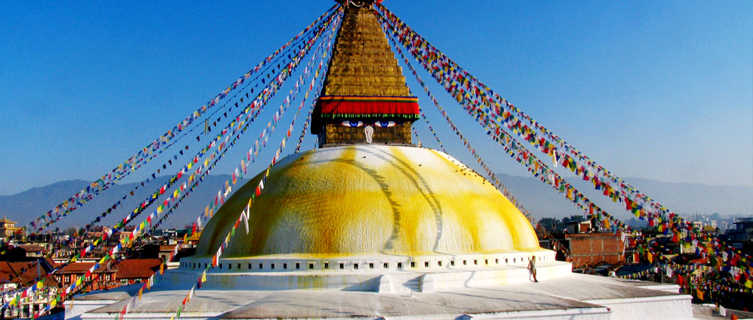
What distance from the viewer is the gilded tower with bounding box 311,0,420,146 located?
16406 millimetres

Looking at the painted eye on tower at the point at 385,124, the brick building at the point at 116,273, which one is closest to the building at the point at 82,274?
the brick building at the point at 116,273

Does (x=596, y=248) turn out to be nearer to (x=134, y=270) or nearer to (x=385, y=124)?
(x=134, y=270)

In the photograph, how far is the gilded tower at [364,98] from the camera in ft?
53.8

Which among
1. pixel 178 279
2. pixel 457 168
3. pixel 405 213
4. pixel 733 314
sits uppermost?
pixel 457 168

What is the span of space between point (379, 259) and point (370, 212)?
3.60ft

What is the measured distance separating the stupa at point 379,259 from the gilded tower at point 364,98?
2.84 ft

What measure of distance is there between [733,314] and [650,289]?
1734mm

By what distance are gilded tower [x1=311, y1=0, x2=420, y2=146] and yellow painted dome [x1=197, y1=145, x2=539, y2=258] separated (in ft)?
3.92

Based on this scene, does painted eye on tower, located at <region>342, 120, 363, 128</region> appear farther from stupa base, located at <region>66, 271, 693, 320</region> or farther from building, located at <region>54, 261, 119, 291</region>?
building, located at <region>54, 261, 119, 291</region>

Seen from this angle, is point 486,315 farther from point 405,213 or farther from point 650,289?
point 650,289

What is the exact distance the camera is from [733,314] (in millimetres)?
13609

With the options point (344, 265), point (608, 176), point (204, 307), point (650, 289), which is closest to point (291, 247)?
point (344, 265)

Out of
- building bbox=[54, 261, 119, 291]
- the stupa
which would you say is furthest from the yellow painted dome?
building bbox=[54, 261, 119, 291]

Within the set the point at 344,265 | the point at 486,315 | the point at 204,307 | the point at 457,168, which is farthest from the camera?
the point at 457,168
